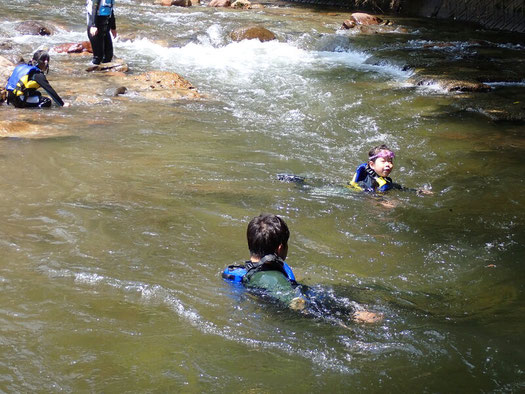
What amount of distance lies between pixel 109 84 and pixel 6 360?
27.8 ft

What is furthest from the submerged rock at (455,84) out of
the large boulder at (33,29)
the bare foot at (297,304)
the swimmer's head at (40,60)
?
the large boulder at (33,29)

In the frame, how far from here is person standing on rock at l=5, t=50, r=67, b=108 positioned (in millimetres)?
9688

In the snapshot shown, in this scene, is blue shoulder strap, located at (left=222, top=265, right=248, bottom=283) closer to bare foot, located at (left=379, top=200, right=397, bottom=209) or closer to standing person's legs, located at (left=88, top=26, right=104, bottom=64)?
bare foot, located at (left=379, top=200, right=397, bottom=209)

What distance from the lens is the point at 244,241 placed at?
5.57 meters

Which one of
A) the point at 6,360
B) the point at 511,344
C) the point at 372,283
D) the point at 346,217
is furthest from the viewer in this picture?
the point at 346,217

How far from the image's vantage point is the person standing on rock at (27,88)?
9.69 m

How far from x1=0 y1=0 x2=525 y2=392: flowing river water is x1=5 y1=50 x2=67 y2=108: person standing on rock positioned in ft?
0.98

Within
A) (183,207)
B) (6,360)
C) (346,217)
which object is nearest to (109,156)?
(183,207)

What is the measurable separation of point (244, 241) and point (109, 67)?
8.20m

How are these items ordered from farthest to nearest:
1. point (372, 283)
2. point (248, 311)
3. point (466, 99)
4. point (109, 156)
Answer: point (466, 99) → point (109, 156) → point (372, 283) → point (248, 311)

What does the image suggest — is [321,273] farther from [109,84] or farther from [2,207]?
[109,84]

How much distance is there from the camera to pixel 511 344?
12.8 feet

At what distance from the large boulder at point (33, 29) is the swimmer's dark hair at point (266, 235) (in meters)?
14.0

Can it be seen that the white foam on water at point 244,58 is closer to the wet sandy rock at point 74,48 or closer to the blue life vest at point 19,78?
the wet sandy rock at point 74,48
